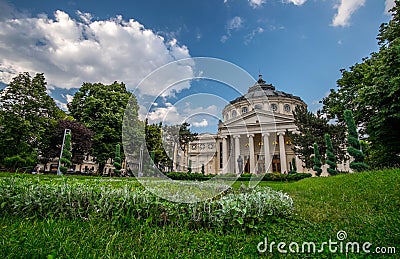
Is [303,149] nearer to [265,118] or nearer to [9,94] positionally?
[265,118]

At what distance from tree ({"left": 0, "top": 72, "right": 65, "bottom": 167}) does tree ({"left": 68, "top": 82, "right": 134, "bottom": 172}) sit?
14.6 ft

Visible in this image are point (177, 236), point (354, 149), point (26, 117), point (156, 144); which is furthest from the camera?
point (26, 117)

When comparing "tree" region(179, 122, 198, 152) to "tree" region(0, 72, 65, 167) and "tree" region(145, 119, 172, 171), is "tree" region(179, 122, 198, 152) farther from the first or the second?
"tree" region(0, 72, 65, 167)

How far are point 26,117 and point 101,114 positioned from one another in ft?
28.0

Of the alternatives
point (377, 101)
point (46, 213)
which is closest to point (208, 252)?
point (46, 213)

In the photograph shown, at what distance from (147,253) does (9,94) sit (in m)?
28.4

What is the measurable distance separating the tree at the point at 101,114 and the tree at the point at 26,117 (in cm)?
445

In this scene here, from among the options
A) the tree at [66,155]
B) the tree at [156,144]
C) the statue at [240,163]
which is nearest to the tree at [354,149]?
the statue at [240,163]

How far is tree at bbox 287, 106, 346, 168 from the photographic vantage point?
982 inches

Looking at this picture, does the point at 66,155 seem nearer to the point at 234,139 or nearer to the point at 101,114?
the point at 101,114

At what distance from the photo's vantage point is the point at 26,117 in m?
23.2

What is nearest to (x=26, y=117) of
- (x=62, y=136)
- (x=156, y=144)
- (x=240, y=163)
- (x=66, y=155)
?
(x=62, y=136)

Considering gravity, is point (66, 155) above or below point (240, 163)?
above

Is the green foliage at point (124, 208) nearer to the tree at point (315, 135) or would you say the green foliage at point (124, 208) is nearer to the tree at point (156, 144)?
the tree at point (156, 144)
